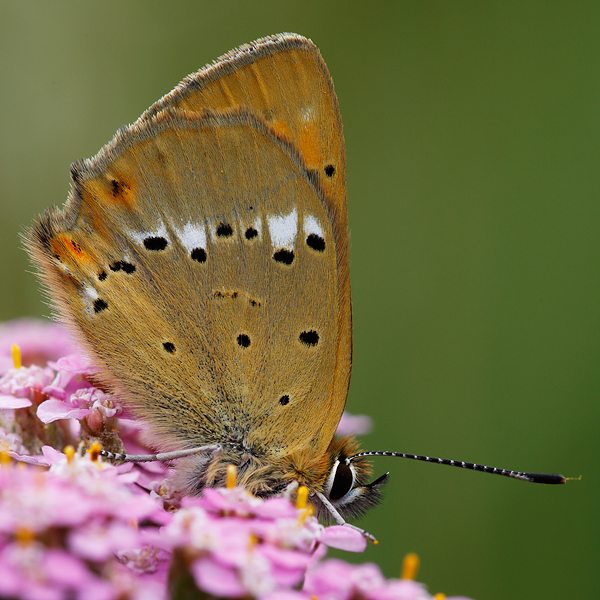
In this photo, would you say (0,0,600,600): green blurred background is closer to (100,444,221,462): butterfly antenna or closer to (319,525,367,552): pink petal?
(100,444,221,462): butterfly antenna

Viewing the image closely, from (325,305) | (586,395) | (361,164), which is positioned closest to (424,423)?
(586,395)

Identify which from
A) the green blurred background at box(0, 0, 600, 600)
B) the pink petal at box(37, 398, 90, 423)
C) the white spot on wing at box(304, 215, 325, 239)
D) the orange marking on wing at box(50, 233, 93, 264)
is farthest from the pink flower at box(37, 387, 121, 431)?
the green blurred background at box(0, 0, 600, 600)

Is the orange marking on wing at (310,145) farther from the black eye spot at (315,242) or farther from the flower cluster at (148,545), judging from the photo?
the flower cluster at (148,545)

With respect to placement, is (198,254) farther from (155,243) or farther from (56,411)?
(56,411)

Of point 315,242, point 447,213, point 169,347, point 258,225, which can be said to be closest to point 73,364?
point 169,347

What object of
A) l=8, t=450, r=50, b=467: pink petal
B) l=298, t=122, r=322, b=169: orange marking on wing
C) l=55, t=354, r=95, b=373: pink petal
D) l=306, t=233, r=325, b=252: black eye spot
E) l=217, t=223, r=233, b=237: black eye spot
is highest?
l=298, t=122, r=322, b=169: orange marking on wing

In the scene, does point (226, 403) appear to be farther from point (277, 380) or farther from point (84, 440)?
point (84, 440)
